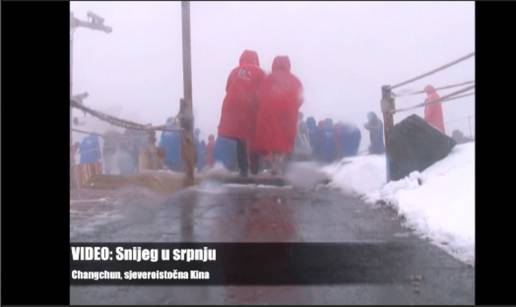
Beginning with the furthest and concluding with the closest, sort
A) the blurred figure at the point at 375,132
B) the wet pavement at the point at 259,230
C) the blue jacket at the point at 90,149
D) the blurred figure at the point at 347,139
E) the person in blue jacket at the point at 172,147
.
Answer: the person in blue jacket at the point at 172,147 < the blue jacket at the point at 90,149 < the blurred figure at the point at 375,132 < the blurred figure at the point at 347,139 < the wet pavement at the point at 259,230

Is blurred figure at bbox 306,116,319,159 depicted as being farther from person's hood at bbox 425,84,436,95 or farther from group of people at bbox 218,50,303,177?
person's hood at bbox 425,84,436,95

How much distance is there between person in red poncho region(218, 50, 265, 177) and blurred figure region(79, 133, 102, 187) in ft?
2.79

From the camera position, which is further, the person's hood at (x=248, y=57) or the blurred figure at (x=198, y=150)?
the blurred figure at (x=198, y=150)

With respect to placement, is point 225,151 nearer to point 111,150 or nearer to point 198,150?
point 198,150

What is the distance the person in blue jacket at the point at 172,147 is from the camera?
3.63 metres

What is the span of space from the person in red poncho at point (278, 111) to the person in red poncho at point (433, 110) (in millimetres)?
864

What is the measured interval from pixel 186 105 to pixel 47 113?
2.61 feet

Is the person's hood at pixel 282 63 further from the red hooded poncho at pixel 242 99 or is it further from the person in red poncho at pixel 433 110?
the person in red poncho at pixel 433 110

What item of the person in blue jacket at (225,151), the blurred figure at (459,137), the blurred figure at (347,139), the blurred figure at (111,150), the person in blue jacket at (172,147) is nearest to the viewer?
the blurred figure at (347,139)

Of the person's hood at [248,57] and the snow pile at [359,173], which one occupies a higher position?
the person's hood at [248,57]

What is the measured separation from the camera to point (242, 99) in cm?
308

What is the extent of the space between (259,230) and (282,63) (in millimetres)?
921

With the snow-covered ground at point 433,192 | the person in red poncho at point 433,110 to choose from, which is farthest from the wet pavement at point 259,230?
the person in red poncho at point 433,110
